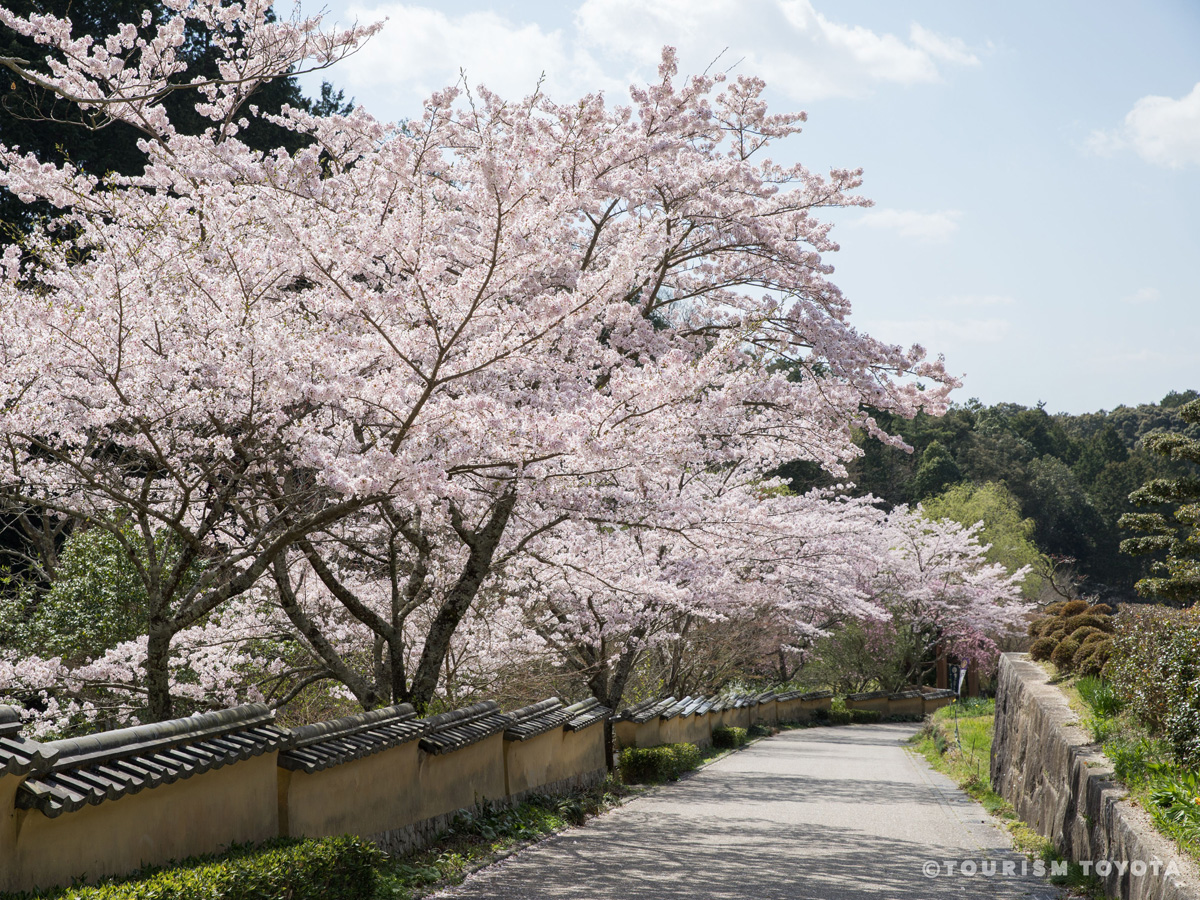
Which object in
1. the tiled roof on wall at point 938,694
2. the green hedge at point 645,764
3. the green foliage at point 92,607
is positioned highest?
the green foliage at point 92,607

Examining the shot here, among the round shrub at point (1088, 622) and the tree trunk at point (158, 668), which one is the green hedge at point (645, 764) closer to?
the round shrub at point (1088, 622)

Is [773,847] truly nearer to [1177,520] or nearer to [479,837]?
[479,837]

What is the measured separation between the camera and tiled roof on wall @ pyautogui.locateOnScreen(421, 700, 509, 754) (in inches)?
313

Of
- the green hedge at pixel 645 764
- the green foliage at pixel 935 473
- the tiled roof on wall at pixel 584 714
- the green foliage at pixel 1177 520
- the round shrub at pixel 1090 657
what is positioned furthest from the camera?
the green foliage at pixel 935 473

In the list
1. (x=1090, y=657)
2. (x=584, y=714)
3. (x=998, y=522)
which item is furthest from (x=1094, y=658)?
(x=998, y=522)

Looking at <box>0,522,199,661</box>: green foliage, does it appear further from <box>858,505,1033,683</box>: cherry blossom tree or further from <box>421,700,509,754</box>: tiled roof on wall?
<box>858,505,1033,683</box>: cherry blossom tree

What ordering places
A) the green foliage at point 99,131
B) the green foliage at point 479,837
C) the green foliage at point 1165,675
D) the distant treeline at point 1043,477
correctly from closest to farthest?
the green foliage at point 1165,675
the green foliage at point 479,837
the green foliage at point 99,131
the distant treeline at point 1043,477

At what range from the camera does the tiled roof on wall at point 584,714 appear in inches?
453

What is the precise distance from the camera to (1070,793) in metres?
7.94

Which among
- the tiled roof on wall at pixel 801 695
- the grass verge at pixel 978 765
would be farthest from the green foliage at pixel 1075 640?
the tiled roof on wall at pixel 801 695

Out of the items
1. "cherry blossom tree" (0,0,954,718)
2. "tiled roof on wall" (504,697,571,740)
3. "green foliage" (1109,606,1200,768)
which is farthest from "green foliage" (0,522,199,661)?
"green foliage" (1109,606,1200,768)

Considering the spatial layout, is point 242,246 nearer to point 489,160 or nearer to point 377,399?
point 377,399

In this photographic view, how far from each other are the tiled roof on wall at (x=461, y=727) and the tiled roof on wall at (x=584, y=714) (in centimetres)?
183

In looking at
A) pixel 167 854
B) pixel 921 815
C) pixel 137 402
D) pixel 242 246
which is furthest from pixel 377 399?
pixel 921 815
